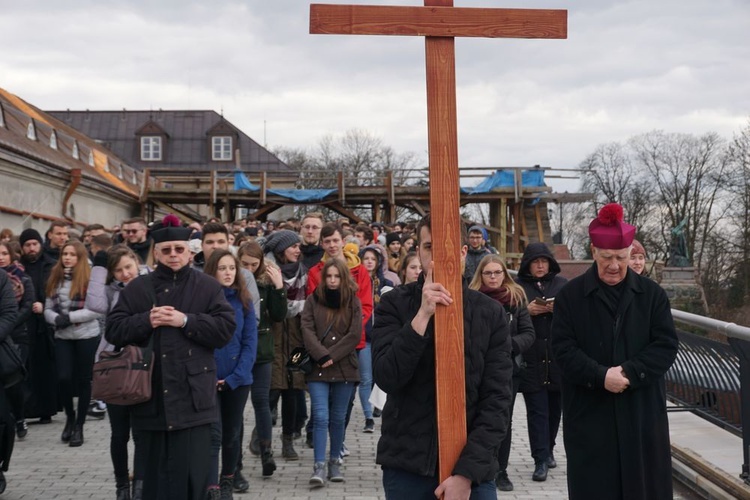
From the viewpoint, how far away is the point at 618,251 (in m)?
4.98

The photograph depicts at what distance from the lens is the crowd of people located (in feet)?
12.8

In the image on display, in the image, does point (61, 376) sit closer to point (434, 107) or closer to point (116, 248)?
point (116, 248)

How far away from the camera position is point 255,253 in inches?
307

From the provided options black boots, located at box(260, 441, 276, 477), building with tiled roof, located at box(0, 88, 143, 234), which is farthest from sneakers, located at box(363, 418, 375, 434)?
building with tiled roof, located at box(0, 88, 143, 234)

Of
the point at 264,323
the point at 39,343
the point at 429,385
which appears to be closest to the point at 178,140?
the point at 39,343

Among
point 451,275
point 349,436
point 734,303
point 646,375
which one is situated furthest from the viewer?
point 734,303

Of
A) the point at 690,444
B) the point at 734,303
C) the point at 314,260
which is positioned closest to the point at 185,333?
the point at 314,260

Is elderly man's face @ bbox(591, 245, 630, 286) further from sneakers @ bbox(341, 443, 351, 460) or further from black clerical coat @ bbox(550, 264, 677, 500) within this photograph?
sneakers @ bbox(341, 443, 351, 460)

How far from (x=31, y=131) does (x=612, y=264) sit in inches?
1027

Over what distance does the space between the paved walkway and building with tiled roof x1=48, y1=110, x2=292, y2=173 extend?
53.2 meters

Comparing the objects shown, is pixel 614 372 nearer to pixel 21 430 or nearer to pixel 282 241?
pixel 282 241

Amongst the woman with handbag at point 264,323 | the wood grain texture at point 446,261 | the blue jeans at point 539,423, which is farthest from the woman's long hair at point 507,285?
the wood grain texture at point 446,261

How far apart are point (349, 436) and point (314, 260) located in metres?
1.88

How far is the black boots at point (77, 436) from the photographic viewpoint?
9047 mm
